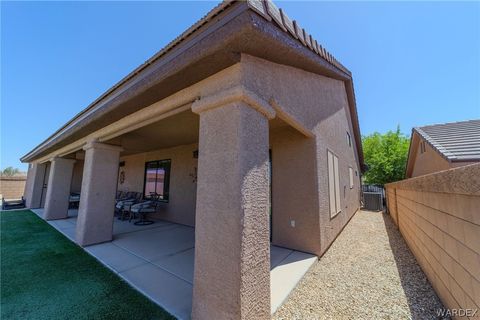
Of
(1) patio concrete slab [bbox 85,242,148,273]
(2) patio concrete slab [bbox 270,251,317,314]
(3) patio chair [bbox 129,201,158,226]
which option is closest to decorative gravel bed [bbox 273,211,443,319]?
(2) patio concrete slab [bbox 270,251,317,314]

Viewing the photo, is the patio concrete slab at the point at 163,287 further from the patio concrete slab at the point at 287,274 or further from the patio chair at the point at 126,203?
the patio chair at the point at 126,203

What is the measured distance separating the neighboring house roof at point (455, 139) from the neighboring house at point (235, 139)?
4.21m

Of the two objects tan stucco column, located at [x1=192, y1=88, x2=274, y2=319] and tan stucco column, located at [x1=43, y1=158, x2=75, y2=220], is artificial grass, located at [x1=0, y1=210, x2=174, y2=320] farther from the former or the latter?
tan stucco column, located at [x1=43, y1=158, x2=75, y2=220]

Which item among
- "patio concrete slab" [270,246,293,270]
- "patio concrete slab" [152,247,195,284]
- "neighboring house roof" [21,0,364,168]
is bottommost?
"patio concrete slab" [152,247,195,284]

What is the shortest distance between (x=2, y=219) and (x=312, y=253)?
12506 mm

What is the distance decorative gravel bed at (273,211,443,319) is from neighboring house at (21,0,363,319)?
0.60 m

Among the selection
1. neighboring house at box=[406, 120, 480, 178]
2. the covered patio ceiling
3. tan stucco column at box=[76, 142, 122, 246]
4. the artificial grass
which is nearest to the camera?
the artificial grass

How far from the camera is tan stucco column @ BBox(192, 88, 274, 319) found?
6.13 ft

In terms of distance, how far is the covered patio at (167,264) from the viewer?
267cm

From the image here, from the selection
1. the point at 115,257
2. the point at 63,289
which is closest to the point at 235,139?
the point at 63,289

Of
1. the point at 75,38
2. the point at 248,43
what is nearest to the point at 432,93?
the point at 248,43

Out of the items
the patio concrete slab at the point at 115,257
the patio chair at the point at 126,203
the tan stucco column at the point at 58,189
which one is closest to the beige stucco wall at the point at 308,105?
the patio concrete slab at the point at 115,257

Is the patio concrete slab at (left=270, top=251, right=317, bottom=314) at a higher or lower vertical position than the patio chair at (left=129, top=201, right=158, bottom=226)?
lower

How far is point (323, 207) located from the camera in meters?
4.39
